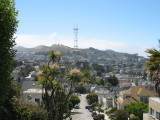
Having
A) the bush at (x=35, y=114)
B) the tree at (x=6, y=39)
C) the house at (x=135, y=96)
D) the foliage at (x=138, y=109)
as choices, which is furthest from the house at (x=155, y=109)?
the house at (x=135, y=96)

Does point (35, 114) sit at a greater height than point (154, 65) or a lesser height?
lesser

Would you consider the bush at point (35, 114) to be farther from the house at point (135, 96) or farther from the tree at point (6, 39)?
the house at point (135, 96)

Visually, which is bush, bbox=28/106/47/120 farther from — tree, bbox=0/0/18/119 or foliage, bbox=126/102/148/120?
foliage, bbox=126/102/148/120

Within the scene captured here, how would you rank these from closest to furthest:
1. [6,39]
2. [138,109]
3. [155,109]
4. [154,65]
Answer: [6,39] → [154,65] → [155,109] → [138,109]

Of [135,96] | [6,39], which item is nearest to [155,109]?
[6,39]

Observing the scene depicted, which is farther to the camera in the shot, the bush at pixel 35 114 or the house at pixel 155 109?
the house at pixel 155 109

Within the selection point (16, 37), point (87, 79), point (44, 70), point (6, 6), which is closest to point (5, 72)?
point (16, 37)

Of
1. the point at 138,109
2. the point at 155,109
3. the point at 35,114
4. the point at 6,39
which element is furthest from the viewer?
the point at 138,109

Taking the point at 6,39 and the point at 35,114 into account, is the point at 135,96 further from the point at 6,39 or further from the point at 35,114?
the point at 6,39

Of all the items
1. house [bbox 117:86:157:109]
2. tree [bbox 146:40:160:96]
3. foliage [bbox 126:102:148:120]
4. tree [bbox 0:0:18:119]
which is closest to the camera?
tree [bbox 0:0:18:119]

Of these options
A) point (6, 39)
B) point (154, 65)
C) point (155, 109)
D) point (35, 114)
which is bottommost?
point (155, 109)

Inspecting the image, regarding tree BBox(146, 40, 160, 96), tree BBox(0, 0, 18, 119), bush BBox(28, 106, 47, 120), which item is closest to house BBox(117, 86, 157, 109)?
bush BBox(28, 106, 47, 120)

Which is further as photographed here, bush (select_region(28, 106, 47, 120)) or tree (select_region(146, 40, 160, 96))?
bush (select_region(28, 106, 47, 120))

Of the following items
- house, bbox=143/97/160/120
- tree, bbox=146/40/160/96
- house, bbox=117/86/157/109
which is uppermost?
tree, bbox=146/40/160/96
